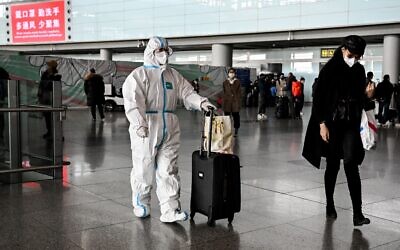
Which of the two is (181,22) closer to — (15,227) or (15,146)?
(15,146)

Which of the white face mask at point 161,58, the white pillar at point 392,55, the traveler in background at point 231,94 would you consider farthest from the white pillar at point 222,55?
the white face mask at point 161,58

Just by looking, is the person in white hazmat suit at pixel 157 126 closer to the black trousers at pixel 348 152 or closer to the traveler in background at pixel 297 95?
the black trousers at pixel 348 152

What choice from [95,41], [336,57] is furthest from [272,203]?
[95,41]

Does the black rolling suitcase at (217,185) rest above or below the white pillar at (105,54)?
below

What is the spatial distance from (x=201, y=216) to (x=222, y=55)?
26145 mm

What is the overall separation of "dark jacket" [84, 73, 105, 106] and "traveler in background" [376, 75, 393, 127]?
9.57 metres

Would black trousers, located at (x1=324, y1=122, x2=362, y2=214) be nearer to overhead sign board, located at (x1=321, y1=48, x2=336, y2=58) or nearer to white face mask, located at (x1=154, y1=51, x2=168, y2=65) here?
white face mask, located at (x1=154, y1=51, x2=168, y2=65)

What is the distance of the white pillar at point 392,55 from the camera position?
24359mm

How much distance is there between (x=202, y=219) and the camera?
5.06 meters

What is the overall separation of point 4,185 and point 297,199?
3898 millimetres

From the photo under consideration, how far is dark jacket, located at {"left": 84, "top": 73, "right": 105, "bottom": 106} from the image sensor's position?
17.0 meters

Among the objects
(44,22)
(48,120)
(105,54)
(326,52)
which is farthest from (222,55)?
(48,120)

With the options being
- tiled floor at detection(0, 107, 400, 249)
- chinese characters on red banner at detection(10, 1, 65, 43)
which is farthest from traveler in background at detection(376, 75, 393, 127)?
chinese characters on red banner at detection(10, 1, 65, 43)

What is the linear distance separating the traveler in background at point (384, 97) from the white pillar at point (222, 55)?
47.1ft
